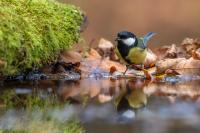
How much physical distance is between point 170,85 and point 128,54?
0.82m

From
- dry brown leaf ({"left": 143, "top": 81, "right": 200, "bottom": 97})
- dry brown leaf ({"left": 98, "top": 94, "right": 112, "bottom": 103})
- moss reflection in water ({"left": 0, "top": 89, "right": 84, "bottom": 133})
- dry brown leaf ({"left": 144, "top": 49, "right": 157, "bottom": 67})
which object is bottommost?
moss reflection in water ({"left": 0, "top": 89, "right": 84, "bottom": 133})

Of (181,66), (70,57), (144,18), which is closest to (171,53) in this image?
(181,66)

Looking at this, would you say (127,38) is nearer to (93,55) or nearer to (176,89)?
(93,55)

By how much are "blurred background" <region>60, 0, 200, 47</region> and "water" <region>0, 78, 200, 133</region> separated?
416cm

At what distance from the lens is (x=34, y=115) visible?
11.8ft

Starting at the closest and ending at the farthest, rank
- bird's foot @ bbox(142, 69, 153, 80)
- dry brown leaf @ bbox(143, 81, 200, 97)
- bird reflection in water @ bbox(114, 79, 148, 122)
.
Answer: bird reflection in water @ bbox(114, 79, 148, 122) < dry brown leaf @ bbox(143, 81, 200, 97) < bird's foot @ bbox(142, 69, 153, 80)

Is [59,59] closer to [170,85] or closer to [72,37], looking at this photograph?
[72,37]

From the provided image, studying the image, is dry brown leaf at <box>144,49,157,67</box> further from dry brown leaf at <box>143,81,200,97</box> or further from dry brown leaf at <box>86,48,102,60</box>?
dry brown leaf at <box>143,81,200,97</box>

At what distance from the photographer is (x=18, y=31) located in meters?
4.59

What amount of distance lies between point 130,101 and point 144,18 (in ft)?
25.1

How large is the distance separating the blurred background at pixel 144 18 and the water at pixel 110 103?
4.16 meters

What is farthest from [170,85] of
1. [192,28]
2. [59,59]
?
[192,28]

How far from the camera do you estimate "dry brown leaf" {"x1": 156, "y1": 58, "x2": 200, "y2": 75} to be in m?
5.60

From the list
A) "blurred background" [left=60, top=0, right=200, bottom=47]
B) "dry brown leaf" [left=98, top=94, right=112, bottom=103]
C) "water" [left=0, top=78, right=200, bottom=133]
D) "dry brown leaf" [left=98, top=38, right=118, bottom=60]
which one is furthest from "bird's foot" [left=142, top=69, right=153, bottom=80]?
"blurred background" [left=60, top=0, right=200, bottom=47]
